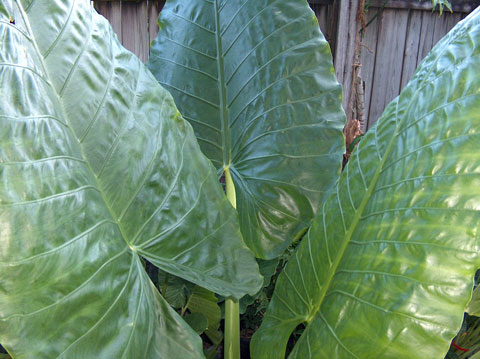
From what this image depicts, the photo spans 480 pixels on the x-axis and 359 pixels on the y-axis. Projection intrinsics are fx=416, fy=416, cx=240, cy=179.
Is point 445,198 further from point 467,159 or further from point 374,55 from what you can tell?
point 374,55

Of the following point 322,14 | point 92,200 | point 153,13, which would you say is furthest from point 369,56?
point 92,200

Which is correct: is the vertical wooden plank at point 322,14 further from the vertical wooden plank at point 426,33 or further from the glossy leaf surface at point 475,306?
the glossy leaf surface at point 475,306

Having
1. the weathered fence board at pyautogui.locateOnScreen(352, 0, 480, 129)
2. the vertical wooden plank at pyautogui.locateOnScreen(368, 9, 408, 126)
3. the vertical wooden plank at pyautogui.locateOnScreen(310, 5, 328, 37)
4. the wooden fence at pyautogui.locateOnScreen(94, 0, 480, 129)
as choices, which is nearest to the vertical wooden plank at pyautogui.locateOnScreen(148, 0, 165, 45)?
the wooden fence at pyautogui.locateOnScreen(94, 0, 480, 129)

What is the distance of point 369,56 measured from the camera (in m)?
2.35

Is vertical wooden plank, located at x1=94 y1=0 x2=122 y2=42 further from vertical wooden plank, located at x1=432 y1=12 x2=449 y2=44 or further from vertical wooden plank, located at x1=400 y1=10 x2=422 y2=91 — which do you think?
vertical wooden plank, located at x1=432 y1=12 x2=449 y2=44

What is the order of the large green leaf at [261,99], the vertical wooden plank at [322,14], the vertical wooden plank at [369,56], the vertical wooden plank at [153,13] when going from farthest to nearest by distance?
the vertical wooden plank at [369,56]
the vertical wooden plank at [322,14]
the vertical wooden plank at [153,13]
the large green leaf at [261,99]

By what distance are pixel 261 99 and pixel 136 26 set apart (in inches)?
50.9

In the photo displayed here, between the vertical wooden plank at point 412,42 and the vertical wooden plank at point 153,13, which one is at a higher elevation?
the vertical wooden plank at point 153,13

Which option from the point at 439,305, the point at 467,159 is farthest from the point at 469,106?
the point at 439,305

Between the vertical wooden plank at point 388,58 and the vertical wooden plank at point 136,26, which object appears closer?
the vertical wooden plank at point 136,26

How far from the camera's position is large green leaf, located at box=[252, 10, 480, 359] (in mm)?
546

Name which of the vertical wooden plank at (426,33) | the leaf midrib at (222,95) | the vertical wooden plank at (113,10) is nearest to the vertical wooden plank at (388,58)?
the vertical wooden plank at (426,33)

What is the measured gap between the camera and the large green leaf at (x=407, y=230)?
546mm

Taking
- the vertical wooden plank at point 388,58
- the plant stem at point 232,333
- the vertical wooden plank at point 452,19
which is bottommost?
the plant stem at point 232,333
